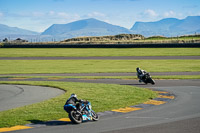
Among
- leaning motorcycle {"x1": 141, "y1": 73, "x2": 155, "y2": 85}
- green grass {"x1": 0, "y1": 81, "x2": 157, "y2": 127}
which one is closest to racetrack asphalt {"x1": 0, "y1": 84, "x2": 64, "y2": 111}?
green grass {"x1": 0, "y1": 81, "x2": 157, "y2": 127}

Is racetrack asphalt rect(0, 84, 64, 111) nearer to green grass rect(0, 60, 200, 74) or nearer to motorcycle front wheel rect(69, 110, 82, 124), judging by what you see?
motorcycle front wheel rect(69, 110, 82, 124)

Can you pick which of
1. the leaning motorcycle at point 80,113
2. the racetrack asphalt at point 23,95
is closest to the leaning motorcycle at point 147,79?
the racetrack asphalt at point 23,95

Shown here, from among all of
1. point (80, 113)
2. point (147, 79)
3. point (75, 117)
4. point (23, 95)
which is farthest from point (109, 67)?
point (75, 117)

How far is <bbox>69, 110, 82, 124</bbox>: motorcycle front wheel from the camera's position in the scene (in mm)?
13031

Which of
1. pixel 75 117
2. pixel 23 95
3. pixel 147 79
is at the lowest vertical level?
pixel 23 95

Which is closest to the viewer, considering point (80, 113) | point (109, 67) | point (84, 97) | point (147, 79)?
point (80, 113)

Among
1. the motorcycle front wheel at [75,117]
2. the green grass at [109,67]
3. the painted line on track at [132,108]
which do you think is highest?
the motorcycle front wheel at [75,117]

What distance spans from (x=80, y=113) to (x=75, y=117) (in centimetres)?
25

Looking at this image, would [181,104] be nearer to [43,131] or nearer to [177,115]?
[177,115]

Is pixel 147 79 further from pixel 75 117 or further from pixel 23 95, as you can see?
pixel 75 117

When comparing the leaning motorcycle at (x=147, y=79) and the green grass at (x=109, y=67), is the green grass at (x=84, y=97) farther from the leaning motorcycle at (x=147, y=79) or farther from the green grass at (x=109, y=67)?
the green grass at (x=109, y=67)

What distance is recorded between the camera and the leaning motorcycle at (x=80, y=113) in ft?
43.0

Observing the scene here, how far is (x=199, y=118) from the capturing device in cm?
1416

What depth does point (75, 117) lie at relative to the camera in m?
13.2
